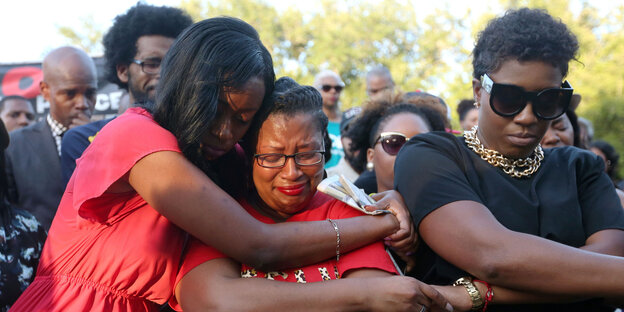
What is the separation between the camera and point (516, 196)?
2.70 m

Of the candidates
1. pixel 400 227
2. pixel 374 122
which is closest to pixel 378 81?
pixel 374 122

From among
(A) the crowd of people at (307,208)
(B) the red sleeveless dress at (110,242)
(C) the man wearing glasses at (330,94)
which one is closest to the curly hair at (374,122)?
(A) the crowd of people at (307,208)

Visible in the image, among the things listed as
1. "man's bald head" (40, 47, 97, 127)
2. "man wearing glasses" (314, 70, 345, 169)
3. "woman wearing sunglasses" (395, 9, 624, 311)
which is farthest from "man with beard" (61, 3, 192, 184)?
"man wearing glasses" (314, 70, 345, 169)

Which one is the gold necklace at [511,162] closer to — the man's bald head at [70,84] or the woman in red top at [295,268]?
the woman in red top at [295,268]

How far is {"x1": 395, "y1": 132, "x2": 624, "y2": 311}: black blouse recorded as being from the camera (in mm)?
2650

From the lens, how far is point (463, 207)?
2553 millimetres

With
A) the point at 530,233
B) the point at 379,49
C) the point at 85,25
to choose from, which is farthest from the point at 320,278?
the point at 85,25

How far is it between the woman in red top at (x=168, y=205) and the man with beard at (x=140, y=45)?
62.2 inches

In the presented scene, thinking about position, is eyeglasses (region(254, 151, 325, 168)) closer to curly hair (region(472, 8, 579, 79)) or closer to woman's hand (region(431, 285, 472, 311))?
woman's hand (region(431, 285, 472, 311))

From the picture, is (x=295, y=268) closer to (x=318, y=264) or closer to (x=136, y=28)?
(x=318, y=264)

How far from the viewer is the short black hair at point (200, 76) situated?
253 centimetres

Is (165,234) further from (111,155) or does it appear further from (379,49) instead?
(379,49)

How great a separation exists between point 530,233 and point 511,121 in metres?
0.53

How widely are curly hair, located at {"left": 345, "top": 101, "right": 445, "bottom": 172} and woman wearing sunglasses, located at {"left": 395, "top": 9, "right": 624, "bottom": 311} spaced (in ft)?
5.13
